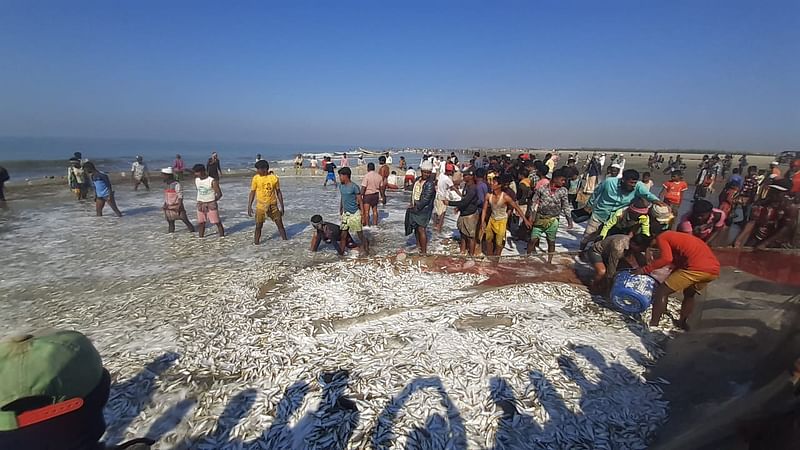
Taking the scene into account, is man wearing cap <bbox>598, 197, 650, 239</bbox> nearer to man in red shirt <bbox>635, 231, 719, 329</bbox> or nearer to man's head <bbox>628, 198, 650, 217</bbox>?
man's head <bbox>628, 198, 650, 217</bbox>

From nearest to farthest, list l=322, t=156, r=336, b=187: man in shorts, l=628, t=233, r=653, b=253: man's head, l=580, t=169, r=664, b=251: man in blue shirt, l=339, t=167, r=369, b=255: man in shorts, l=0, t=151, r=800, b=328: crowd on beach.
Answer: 1. l=0, t=151, r=800, b=328: crowd on beach
2. l=628, t=233, r=653, b=253: man's head
3. l=580, t=169, r=664, b=251: man in blue shirt
4. l=339, t=167, r=369, b=255: man in shorts
5. l=322, t=156, r=336, b=187: man in shorts

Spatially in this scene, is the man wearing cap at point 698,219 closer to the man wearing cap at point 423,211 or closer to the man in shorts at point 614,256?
the man in shorts at point 614,256

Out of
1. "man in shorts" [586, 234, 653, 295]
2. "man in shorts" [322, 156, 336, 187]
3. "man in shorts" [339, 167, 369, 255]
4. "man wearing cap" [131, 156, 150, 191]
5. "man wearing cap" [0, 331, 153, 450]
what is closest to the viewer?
"man wearing cap" [0, 331, 153, 450]

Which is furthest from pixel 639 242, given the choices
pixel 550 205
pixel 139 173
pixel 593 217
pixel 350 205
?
pixel 139 173

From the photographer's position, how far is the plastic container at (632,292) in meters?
5.78

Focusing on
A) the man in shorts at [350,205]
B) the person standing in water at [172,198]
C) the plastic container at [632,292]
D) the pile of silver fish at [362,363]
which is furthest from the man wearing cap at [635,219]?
the person standing in water at [172,198]

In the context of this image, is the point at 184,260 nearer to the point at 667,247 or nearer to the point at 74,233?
the point at 74,233

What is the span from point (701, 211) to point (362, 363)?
6184mm

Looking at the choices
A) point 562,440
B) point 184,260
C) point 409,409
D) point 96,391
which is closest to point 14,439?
point 96,391

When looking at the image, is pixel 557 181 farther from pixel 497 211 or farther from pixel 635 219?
pixel 635 219

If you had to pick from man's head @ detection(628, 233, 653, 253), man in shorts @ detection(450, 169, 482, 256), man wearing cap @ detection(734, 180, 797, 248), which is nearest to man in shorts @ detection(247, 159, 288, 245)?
man in shorts @ detection(450, 169, 482, 256)

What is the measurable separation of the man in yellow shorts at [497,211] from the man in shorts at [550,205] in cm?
66

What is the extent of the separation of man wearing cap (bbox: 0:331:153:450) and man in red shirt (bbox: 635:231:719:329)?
6827mm

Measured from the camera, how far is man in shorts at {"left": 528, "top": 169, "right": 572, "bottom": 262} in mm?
8156
